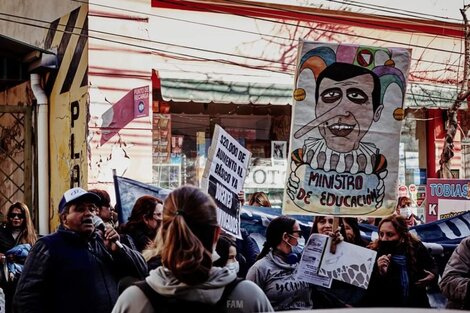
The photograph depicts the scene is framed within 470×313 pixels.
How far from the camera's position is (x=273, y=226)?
656cm

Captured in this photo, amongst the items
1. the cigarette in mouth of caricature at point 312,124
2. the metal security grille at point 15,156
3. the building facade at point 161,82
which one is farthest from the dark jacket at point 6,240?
the metal security grille at point 15,156

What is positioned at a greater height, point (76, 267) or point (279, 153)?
point (279, 153)

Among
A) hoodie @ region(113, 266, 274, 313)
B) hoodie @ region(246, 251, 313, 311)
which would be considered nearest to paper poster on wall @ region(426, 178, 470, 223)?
hoodie @ region(246, 251, 313, 311)

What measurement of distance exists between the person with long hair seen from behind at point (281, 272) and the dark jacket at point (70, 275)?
1056 millimetres

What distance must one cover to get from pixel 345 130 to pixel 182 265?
4.33 metres

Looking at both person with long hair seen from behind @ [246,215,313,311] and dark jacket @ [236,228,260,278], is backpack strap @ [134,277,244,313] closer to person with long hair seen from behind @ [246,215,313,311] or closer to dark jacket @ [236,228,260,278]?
person with long hair seen from behind @ [246,215,313,311]

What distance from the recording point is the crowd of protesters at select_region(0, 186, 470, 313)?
3.37 meters

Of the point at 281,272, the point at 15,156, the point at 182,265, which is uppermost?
the point at 15,156

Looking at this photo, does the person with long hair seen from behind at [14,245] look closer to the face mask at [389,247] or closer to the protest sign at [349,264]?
the protest sign at [349,264]

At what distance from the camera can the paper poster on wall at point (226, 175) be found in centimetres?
753

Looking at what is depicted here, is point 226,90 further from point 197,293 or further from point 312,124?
point 197,293

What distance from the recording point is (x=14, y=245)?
9.34 meters

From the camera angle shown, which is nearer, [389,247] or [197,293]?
[197,293]

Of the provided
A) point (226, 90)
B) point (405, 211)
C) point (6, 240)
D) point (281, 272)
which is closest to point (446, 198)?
point (405, 211)
